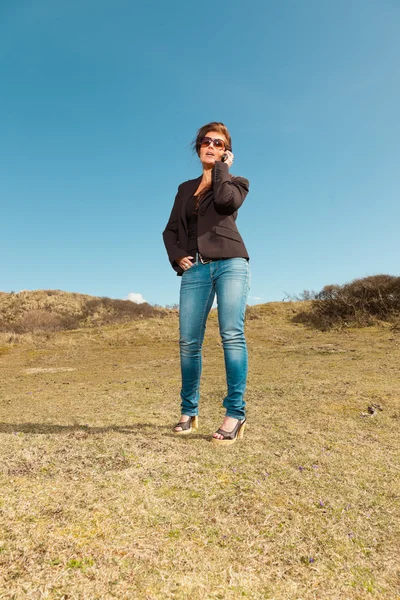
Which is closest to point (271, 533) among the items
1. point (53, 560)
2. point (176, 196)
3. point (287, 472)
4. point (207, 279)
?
point (287, 472)

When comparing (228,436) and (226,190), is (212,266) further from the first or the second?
(228,436)

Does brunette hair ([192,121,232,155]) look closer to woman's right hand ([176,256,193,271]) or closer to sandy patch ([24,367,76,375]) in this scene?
woman's right hand ([176,256,193,271])

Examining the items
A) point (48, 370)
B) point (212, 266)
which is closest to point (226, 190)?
point (212, 266)

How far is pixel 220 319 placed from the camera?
3164 mm

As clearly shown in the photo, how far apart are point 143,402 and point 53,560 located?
10.2ft

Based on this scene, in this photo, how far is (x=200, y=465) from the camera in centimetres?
247

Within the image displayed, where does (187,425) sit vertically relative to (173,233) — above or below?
below

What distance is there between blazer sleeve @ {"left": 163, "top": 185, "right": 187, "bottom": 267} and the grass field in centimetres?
145

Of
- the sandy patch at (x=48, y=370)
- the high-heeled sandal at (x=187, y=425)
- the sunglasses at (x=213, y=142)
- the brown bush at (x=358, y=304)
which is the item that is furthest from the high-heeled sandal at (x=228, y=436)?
the brown bush at (x=358, y=304)

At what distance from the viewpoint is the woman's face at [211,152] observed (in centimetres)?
335

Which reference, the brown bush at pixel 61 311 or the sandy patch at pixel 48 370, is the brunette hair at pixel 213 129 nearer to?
the sandy patch at pixel 48 370

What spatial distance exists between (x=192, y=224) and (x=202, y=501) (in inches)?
82.7

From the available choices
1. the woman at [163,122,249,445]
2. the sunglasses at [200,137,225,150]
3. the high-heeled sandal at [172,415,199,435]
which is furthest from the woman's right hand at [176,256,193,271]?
the high-heeled sandal at [172,415,199,435]

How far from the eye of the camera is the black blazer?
3.14 metres
